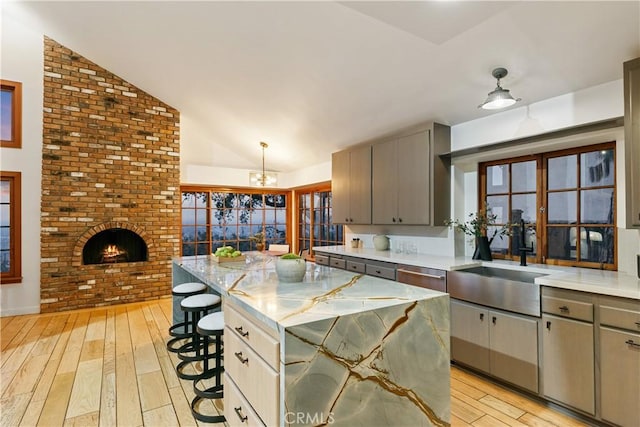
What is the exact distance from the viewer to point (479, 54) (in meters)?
2.52

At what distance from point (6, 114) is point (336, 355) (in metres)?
5.93

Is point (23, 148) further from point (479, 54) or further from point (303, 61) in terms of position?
point (479, 54)

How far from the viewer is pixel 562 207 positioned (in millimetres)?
2961

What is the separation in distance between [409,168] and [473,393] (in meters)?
2.30

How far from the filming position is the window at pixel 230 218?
649cm

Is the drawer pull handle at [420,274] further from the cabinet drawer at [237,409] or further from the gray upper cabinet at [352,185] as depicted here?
the cabinet drawer at [237,409]

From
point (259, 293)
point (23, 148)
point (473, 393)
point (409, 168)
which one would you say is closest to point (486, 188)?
point (409, 168)

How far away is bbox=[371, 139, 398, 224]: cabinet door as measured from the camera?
3986 millimetres

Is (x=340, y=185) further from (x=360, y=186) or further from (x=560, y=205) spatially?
(x=560, y=205)

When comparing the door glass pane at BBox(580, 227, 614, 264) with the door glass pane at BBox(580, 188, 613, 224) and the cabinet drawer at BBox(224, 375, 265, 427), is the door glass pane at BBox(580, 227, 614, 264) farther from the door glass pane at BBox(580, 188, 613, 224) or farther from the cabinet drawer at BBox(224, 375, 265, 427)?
the cabinet drawer at BBox(224, 375, 265, 427)

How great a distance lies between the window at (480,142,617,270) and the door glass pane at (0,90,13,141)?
21.0 ft

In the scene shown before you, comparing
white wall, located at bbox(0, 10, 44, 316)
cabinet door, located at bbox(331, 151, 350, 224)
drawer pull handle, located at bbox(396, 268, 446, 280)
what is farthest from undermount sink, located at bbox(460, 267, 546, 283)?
white wall, located at bbox(0, 10, 44, 316)

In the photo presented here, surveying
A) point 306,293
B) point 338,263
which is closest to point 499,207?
point 338,263

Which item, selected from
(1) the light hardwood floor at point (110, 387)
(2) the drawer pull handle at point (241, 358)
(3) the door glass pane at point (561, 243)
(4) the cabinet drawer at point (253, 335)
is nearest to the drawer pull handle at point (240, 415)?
(2) the drawer pull handle at point (241, 358)
